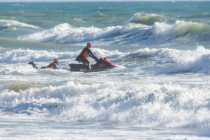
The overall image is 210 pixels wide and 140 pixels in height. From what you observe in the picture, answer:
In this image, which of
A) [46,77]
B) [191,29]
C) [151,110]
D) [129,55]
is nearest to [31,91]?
[46,77]

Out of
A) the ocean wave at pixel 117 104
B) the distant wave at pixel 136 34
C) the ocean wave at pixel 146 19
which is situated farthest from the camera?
the ocean wave at pixel 146 19

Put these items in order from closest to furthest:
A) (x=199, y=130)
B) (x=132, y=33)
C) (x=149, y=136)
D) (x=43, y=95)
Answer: (x=149, y=136), (x=199, y=130), (x=43, y=95), (x=132, y=33)

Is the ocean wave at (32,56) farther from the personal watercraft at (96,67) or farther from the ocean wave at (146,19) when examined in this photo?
the ocean wave at (146,19)

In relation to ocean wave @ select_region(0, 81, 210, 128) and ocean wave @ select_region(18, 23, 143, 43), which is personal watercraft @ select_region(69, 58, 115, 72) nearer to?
ocean wave @ select_region(0, 81, 210, 128)

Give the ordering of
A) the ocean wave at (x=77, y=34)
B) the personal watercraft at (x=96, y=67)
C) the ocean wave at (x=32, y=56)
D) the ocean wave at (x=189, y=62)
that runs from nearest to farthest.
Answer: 1. the ocean wave at (x=189, y=62)
2. the personal watercraft at (x=96, y=67)
3. the ocean wave at (x=32, y=56)
4. the ocean wave at (x=77, y=34)

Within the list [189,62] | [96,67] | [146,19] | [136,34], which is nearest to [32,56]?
[96,67]

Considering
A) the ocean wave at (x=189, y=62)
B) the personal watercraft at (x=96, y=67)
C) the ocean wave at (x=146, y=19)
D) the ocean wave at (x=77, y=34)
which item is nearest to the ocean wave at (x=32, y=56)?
the personal watercraft at (x=96, y=67)

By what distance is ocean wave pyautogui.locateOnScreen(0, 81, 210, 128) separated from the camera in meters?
7.21

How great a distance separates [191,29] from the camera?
25.5 metres

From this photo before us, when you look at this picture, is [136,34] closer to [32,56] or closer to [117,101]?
[32,56]

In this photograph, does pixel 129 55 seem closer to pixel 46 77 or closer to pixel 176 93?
pixel 46 77

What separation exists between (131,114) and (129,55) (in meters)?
11.1

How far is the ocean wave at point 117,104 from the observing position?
284 inches

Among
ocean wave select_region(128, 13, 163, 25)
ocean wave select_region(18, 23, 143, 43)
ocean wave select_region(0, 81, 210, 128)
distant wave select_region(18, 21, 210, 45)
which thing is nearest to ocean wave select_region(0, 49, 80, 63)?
distant wave select_region(18, 21, 210, 45)
